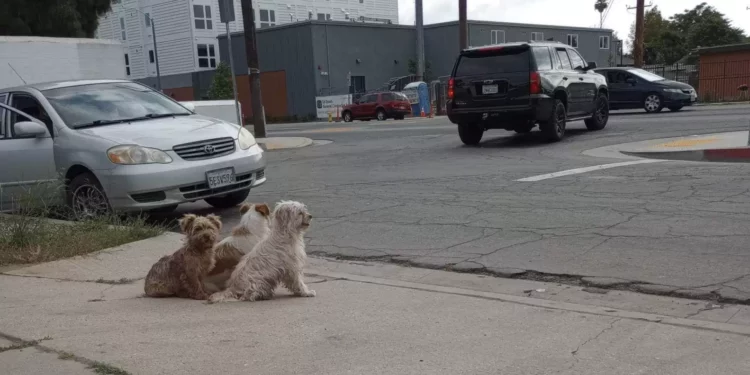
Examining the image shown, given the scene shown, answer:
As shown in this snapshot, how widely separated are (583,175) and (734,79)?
24.2 m

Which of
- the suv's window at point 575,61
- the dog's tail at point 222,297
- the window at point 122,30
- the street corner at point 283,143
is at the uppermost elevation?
the window at point 122,30

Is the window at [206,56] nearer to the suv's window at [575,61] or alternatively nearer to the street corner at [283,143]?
the street corner at [283,143]

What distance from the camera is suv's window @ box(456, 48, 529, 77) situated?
14266mm

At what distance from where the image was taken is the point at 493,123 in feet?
48.2

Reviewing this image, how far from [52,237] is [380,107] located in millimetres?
29820

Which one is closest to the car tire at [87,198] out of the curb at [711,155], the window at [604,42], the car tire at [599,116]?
the curb at [711,155]

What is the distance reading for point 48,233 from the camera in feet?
22.9

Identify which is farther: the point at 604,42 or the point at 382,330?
the point at 604,42

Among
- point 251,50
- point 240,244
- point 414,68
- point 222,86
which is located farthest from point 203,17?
point 240,244

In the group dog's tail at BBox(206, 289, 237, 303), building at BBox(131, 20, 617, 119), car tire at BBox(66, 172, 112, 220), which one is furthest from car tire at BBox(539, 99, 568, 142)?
building at BBox(131, 20, 617, 119)

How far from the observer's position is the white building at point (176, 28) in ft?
180

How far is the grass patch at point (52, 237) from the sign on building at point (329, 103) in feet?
115

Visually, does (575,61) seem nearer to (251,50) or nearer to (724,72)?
(251,50)

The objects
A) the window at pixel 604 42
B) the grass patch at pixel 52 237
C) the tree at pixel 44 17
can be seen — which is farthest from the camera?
the window at pixel 604 42
